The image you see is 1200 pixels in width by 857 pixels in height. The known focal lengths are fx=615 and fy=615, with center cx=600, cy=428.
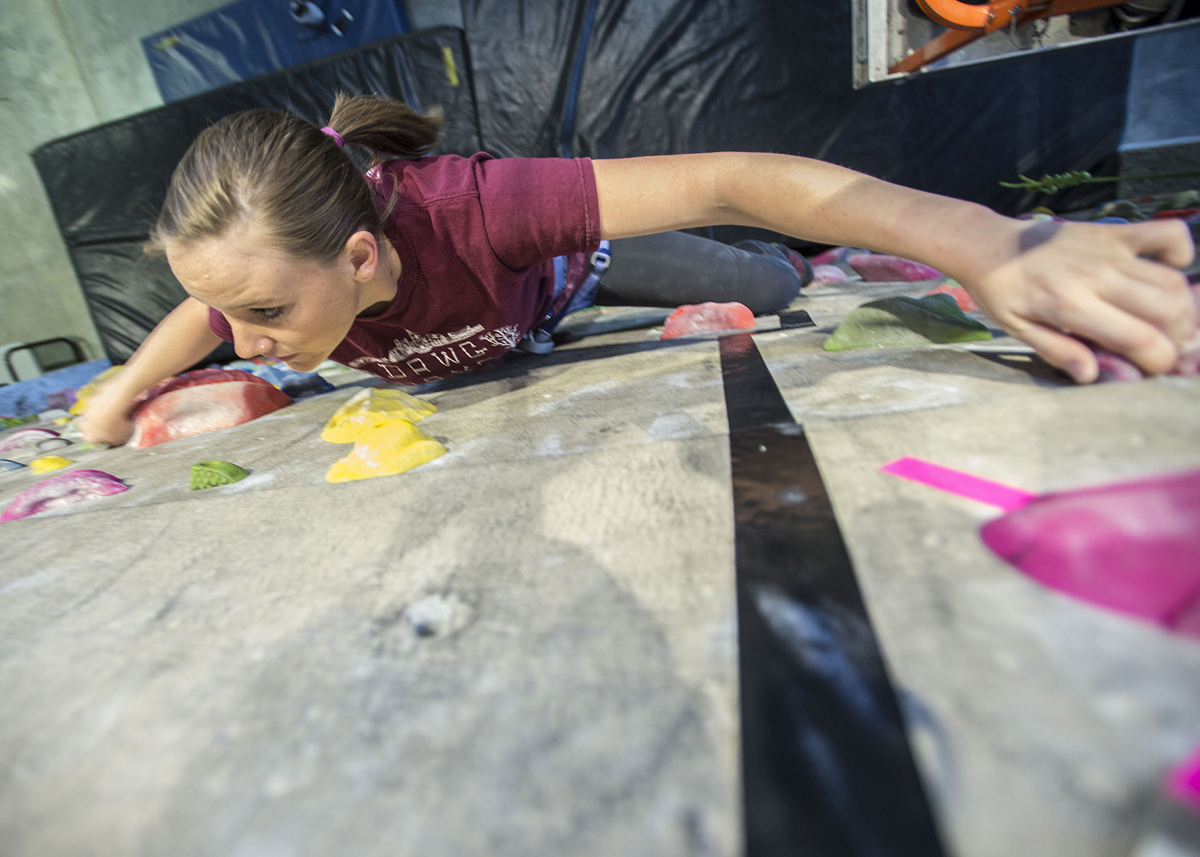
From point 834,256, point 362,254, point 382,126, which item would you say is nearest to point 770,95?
point 834,256

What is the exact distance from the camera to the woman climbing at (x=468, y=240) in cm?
70

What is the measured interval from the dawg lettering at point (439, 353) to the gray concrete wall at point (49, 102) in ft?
13.7

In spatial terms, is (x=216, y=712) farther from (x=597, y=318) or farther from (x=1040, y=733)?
(x=597, y=318)

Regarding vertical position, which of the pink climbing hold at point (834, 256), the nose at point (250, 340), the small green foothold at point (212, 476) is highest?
the nose at point (250, 340)

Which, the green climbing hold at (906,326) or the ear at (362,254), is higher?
the ear at (362,254)

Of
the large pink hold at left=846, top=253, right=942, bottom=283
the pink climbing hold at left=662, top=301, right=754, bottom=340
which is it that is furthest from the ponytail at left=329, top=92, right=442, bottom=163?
the large pink hold at left=846, top=253, right=942, bottom=283

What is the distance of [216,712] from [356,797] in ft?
0.59

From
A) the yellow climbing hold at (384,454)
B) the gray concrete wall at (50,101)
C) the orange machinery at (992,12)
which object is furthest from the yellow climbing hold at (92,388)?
the gray concrete wall at (50,101)

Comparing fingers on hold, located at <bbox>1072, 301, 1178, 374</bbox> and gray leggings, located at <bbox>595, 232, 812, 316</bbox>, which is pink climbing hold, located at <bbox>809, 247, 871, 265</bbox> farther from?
fingers on hold, located at <bbox>1072, 301, 1178, 374</bbox>

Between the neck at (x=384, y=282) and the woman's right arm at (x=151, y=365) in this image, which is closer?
the neck at (x=384, y=282)

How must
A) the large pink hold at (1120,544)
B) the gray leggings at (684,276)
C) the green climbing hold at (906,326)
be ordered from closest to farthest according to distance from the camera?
1. the large pink hold at (1120,544)
2. the green climbing hold at (906,326)
3. the gray leggings at (684,276)

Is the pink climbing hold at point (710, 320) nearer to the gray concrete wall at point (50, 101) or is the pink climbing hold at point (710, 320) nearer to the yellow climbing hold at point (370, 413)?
the yellow climbing hold at point (370, 413)

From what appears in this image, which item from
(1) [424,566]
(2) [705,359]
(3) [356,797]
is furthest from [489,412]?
(3) [356,797]

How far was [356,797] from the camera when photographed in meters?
0.40
